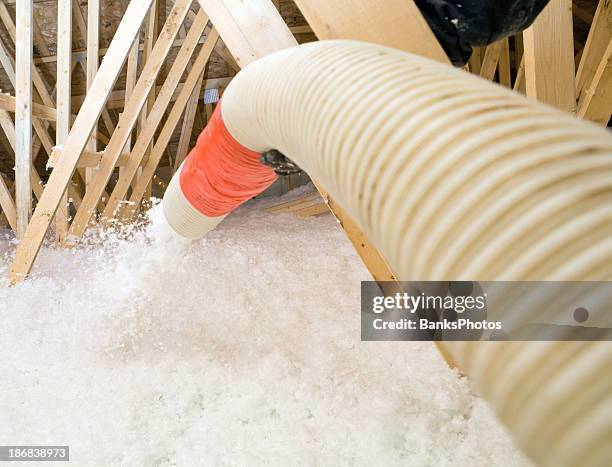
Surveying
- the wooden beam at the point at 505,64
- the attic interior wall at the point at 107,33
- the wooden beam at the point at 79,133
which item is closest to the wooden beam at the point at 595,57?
the wooden beam at the point at 79,133

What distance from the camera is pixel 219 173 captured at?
1.31 m

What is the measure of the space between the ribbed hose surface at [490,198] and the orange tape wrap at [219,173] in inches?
24.0

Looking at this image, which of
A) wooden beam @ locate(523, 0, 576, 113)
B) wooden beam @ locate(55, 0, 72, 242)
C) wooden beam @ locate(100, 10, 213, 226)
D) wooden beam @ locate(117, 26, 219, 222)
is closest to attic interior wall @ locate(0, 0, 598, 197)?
wooden beam @ locate(117, 26, 219, 222)

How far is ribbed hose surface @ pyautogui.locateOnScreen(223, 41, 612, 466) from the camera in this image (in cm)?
32

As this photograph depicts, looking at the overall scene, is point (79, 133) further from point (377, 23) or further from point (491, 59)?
point (491, 59)

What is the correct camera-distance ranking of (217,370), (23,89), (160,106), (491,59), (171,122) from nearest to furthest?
1. (217,370)
2. (23,89)
3. (160,106)
4. (491,59)
5. (171,122)

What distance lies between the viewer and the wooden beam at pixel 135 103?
89.7 inches

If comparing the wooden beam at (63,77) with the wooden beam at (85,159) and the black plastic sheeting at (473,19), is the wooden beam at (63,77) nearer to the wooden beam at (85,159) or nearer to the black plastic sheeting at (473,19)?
the wooden beam at (85,159)

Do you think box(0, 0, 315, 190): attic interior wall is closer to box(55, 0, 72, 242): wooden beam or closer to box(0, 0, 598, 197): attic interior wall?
box(0, 0, 598, 197): attic interior wall

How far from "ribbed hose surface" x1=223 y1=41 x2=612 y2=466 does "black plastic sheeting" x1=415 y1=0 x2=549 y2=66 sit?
0.73 ft

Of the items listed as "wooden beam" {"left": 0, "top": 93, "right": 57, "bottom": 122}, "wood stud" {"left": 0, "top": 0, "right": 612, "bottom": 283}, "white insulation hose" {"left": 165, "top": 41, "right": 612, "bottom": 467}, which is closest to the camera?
"white insulation hose" {"left": 165, "top": 41, "right": 612, "bottom": 467}

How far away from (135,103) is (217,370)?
4.77ft

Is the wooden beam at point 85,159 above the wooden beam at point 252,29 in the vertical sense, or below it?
below

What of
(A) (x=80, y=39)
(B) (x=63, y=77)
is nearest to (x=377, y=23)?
(B) (x=63, y=77)
